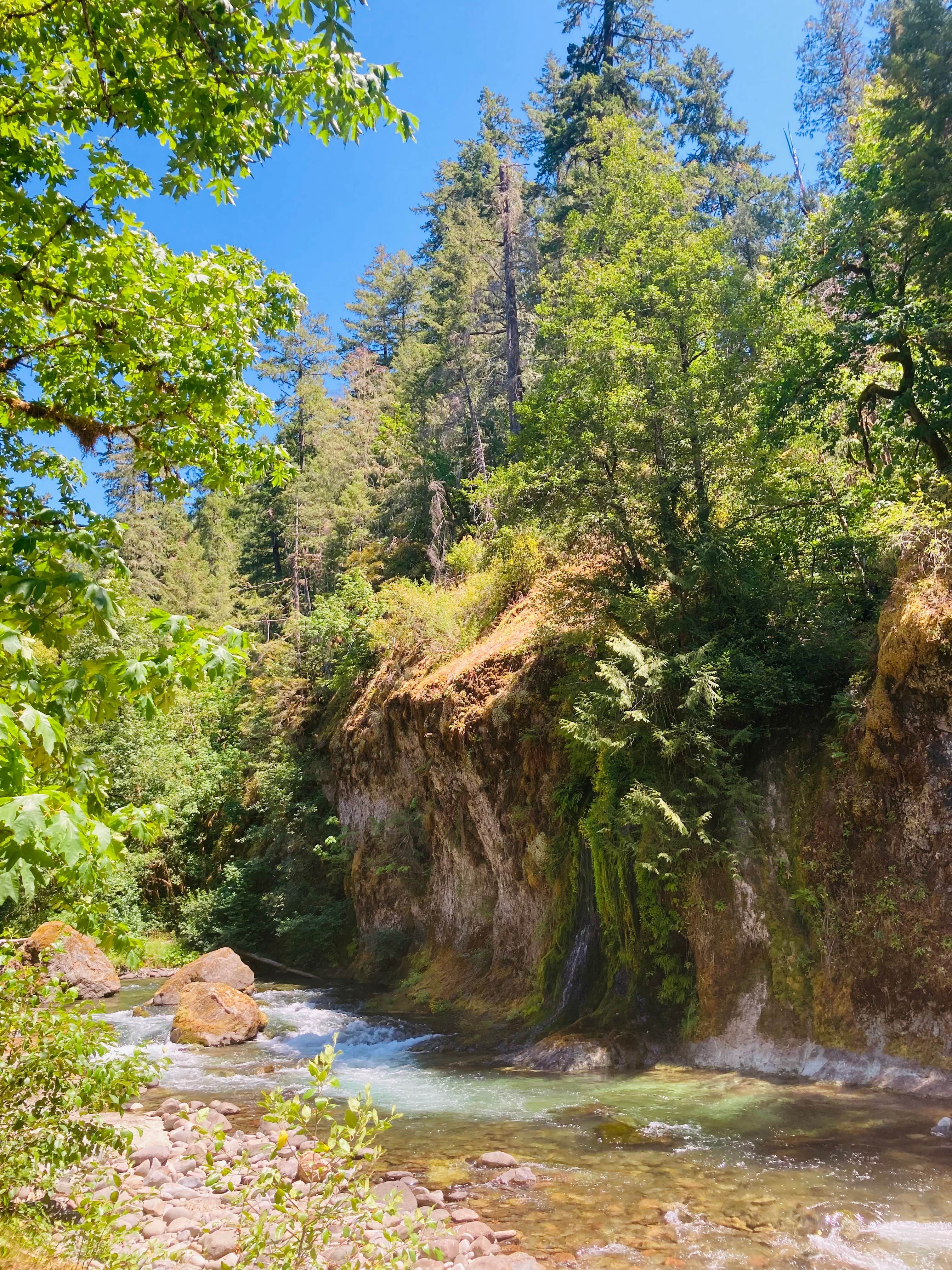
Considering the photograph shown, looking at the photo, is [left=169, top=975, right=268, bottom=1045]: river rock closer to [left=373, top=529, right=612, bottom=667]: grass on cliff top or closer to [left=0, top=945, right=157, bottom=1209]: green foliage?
[left=373, top=529, right=612, bottom=667]: grass on cliff top

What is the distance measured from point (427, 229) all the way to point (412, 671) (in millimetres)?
36763

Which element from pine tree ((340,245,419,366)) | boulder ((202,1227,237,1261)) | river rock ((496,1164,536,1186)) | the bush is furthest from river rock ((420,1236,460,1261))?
pine tree ((340,245,419,366))

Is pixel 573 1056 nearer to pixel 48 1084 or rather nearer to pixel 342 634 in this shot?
pixel 48 1084

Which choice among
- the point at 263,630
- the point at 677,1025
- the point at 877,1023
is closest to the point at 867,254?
the point at 877,1023

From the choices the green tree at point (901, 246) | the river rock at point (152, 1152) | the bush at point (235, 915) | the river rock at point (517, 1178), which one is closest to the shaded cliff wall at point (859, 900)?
the green tree at point (901, 246)

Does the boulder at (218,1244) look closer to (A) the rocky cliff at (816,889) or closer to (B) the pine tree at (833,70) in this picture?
(A) the rocky cliff at (816,889)

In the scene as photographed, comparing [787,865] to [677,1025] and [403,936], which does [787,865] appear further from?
[403,936]

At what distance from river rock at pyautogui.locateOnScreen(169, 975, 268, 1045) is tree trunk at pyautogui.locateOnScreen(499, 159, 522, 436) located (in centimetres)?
1855

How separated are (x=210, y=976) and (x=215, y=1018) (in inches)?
142

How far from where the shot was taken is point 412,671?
812 inches

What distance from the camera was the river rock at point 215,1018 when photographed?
13.6 m

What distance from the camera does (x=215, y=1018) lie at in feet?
45.2

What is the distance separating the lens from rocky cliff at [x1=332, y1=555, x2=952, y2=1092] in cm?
903

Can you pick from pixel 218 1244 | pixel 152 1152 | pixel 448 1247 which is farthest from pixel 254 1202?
pixel 448 1247
